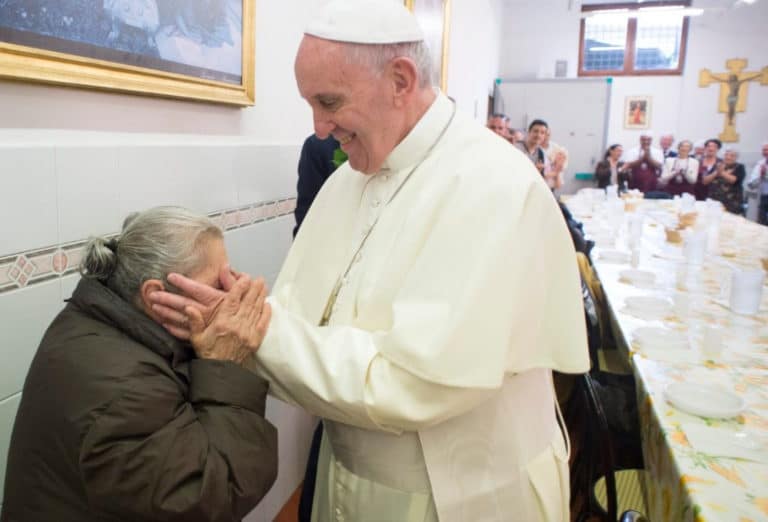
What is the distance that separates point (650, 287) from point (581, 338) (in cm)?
194

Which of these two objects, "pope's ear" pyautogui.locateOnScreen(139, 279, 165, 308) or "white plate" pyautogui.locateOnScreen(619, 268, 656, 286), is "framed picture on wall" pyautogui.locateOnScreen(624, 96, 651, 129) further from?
"pope's ear" pyautogui.locateOnScreen(139, 279, 165, 308)

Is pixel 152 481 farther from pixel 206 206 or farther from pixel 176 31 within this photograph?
pixel 176 31

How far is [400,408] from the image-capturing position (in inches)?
45.9

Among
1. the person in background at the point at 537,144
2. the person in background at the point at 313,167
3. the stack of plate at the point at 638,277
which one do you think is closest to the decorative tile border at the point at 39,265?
the person in background at the point at 313,167

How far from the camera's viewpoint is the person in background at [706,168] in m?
11.3

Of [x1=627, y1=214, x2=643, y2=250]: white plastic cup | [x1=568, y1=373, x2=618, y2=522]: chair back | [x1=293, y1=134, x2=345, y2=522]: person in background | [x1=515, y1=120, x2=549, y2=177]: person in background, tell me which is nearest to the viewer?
[x1=568, y1=373, x2=618, y2=522]: chair back

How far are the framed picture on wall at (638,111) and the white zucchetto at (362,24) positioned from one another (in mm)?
12838

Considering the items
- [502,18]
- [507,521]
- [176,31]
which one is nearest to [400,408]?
[507,521]

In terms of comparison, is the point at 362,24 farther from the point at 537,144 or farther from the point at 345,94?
the point at 537,144

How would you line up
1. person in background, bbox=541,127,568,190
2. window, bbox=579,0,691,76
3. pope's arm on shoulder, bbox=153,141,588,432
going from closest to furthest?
pope's arm on shoulder, bbox=153,141,588,432
person in background, bbox=541,127,568,190
window, bbox=579,0,691,76

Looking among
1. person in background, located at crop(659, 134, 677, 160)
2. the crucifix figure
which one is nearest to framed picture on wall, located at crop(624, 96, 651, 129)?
person in background, located at crop(659, 134, 677, 160)

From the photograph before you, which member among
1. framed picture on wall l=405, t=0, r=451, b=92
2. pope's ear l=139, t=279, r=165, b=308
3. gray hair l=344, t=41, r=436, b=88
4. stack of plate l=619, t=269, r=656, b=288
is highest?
framed picture on wall l=405, t=0, r=451, b=92

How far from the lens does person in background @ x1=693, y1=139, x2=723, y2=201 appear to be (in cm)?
1128

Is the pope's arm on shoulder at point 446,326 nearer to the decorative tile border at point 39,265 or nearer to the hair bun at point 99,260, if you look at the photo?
the hair bun at point 99,260
